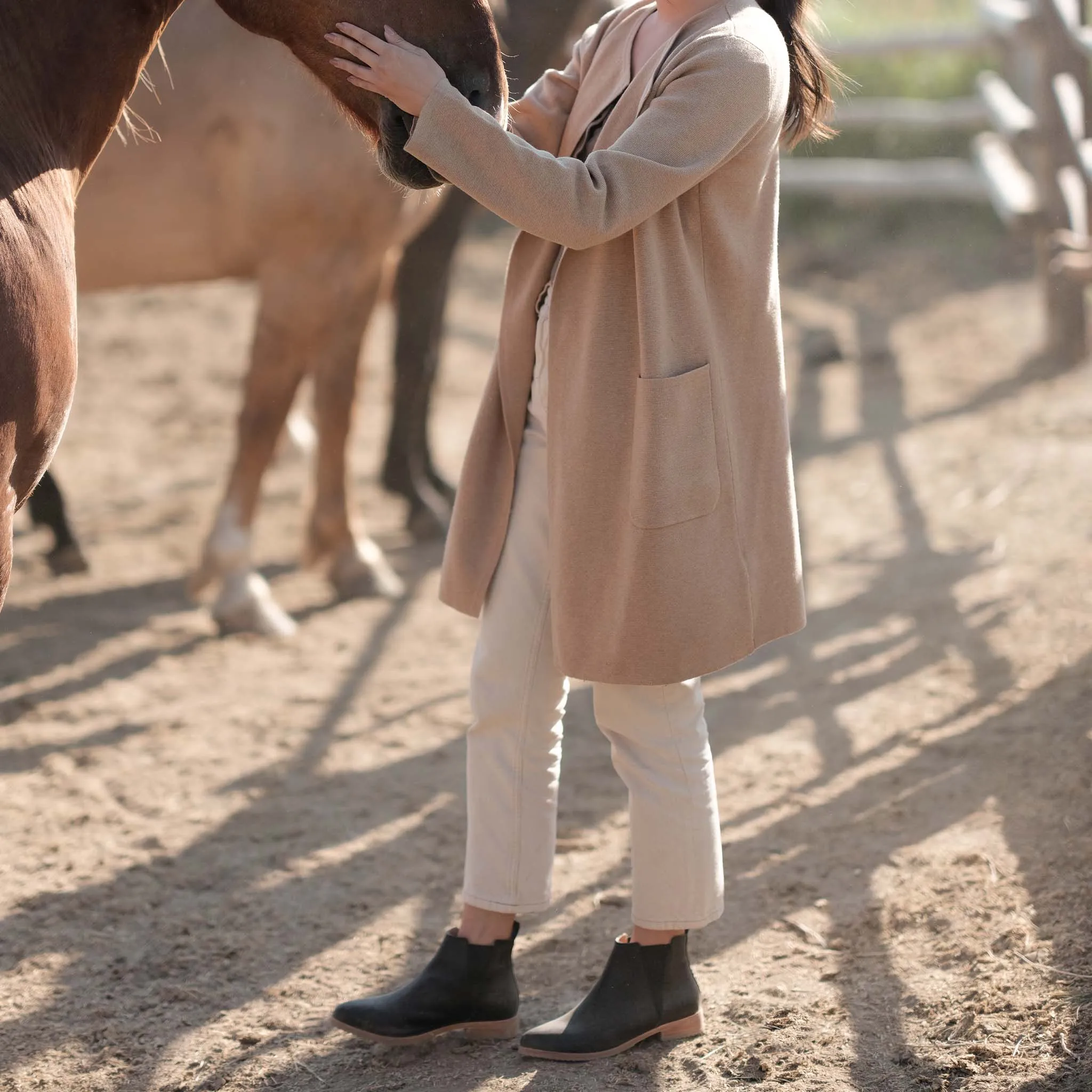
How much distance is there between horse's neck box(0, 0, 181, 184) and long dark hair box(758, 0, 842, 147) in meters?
0.86

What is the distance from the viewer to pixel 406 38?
1.75 m

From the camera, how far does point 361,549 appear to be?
4172 millimetres

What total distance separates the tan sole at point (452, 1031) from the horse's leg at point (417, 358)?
8.95 feet

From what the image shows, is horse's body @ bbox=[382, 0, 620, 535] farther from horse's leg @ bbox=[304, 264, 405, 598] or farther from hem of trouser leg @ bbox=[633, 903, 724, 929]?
hem of trouser leg @ bbox=[633, 903, 724, 929]

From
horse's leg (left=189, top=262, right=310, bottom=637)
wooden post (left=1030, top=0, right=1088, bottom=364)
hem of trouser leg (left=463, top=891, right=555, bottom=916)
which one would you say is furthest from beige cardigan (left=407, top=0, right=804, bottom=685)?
wooden post (left=1030, top=0, right=1088, bottom=364)

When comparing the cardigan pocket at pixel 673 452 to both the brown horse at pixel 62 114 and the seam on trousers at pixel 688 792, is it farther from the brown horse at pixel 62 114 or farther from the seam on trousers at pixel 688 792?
the brown horse at pixel 62 114

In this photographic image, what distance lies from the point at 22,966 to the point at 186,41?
7.84 ft

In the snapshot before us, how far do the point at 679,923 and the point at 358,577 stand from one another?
7.81 feet

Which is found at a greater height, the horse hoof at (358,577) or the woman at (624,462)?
the woman at (624,462)

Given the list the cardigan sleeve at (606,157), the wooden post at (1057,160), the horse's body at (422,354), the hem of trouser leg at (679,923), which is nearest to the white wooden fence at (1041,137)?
the wooden post at (1057,160)

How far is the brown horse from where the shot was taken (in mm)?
1730

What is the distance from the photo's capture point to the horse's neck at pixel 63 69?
1.78m

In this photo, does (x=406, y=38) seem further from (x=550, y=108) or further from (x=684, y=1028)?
(x=684, y=1028)

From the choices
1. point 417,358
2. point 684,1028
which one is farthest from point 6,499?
point 417,358
